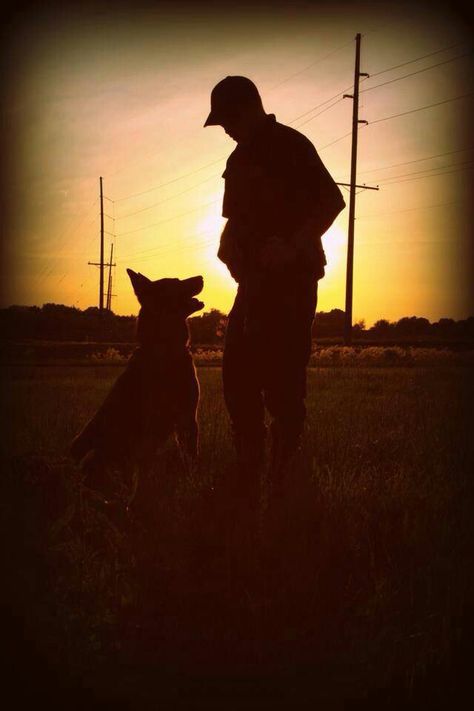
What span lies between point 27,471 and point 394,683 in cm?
244

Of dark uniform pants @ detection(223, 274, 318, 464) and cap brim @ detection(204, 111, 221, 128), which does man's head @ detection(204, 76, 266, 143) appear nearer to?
cap brim @ detection(204, 111, 221, 128)

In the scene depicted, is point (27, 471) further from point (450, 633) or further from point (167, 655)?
point (450, 633)

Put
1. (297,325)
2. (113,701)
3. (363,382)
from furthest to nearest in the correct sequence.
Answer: (363,382) → (297,325) → (113,701)

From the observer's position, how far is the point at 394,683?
185 centimetres

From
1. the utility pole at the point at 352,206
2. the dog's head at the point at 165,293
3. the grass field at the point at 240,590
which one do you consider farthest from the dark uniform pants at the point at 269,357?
the utility pole at the point at 352,206

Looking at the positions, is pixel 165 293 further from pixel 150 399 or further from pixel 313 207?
pixel 313 207

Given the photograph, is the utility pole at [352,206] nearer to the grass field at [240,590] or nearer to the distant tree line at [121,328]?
the distant tree line at [121,328]

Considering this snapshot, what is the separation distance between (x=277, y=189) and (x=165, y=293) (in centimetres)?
186

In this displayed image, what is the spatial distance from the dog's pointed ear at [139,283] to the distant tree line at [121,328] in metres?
26.1

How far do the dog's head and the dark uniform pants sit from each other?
152 centimetres

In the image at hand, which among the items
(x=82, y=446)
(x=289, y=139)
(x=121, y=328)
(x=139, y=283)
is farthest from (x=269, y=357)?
(x=121, y=328)

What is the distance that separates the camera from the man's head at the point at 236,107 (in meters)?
3.19

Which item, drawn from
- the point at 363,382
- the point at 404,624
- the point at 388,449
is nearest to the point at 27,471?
the point at 404,624

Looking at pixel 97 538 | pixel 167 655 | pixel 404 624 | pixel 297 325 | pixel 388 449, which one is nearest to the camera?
pixel 167 655
